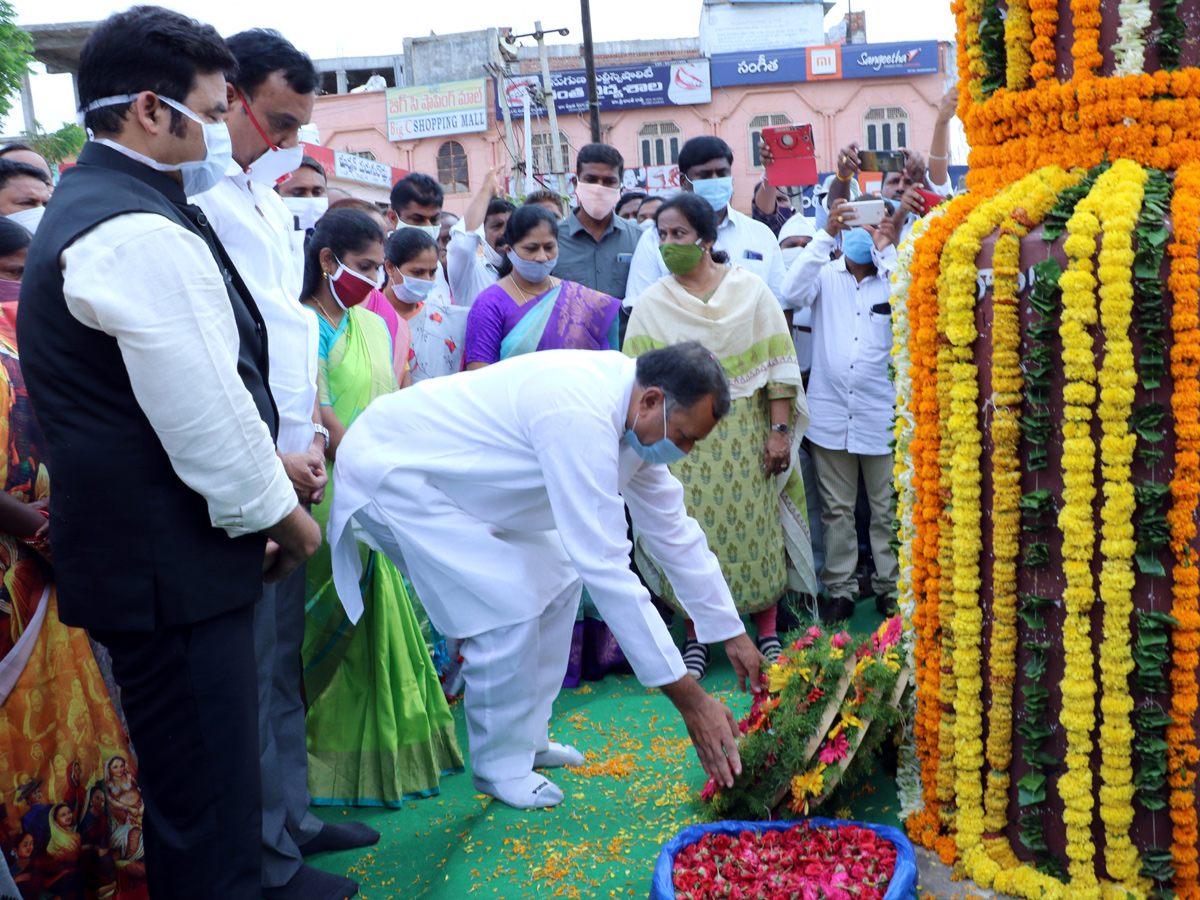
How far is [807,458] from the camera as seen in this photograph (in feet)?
18.1

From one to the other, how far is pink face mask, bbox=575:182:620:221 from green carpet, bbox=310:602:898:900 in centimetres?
285

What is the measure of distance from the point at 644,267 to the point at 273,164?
269 centimetres

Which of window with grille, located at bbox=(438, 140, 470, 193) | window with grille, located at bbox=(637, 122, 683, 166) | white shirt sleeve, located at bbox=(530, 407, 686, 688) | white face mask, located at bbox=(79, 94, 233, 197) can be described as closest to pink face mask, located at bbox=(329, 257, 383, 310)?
white shirt sleeve, located at bbox=(530, 407, 686, 688)

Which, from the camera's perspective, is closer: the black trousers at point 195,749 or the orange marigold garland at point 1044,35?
the black trousers at point 195,749

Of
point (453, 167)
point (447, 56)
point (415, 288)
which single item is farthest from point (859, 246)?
point (447, 56)

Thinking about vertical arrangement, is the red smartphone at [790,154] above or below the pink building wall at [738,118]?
below

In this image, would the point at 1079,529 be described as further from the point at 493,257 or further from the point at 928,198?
the point at 493,257

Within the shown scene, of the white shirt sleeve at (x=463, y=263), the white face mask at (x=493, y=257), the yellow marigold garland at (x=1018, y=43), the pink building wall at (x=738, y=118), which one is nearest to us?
the yellow marigold garland at (x=1018, y=43)

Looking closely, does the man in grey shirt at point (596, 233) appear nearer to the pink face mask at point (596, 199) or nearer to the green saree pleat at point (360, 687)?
the pink face mask at point (596, 199)

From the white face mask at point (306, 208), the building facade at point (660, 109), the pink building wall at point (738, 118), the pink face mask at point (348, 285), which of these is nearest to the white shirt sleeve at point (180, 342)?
the pink face mask at point (348, 285)

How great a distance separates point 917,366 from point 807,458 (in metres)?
2.61

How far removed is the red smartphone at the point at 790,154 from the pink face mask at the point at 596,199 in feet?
4.62

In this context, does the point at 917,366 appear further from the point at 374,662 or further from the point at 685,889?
the point at 374,662

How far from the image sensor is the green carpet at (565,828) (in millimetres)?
2916
